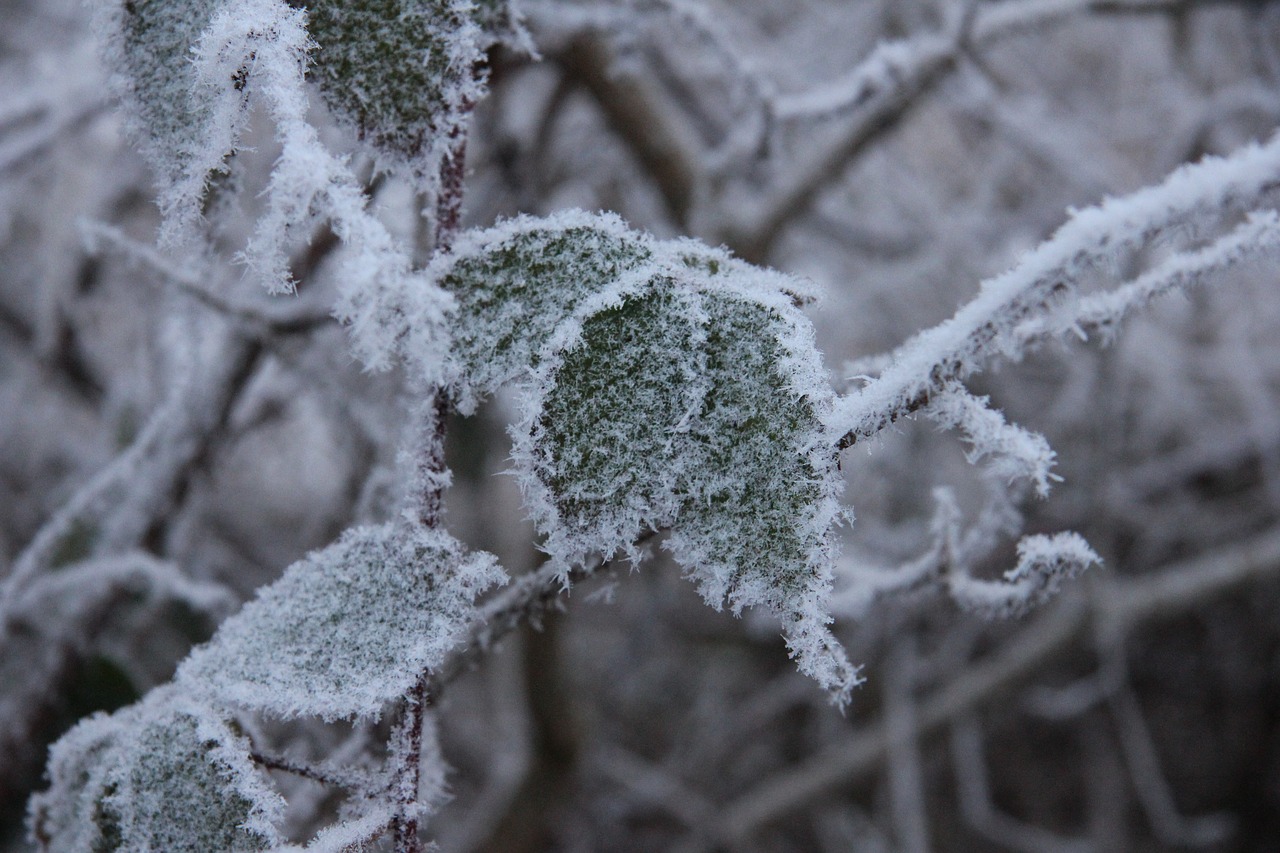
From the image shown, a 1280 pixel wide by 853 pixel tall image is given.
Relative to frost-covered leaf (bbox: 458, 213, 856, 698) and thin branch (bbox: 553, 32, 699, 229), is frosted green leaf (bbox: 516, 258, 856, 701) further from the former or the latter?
thin branch (bbox: 553, 32, 699, 229)

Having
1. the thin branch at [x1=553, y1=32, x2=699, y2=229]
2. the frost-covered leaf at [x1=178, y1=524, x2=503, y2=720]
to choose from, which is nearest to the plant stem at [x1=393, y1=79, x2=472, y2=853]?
the frost-covered leaf at [x1=178, y1=524, x2=503, y2=720]

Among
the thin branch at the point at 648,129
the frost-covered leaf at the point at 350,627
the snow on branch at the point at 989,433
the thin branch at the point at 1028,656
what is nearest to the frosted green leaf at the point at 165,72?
the frost-covered leaf at the point at 350,627

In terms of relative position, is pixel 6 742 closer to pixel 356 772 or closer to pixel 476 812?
pixel 356 772

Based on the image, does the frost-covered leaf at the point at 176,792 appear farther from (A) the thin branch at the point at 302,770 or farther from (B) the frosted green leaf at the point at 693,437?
(B) the frosted green leaf at the point at 693,437

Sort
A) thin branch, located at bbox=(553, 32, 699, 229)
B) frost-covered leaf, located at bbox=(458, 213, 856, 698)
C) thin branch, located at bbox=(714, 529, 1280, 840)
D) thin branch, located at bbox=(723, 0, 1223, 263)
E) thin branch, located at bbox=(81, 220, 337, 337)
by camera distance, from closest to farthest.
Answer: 1. frost-covered leaf, located at bbox=(458, 213, 856, 698)
2. thin branch, located at bbox=(81, 220, 337, 337)
3. thin branch, located at bbox=(723, 0, 1223, 263)
4. thin branch, located at bbox=(553, 32, 699, 229)
5. thin branch, located at bbox=(714, 529, 1280, 840)

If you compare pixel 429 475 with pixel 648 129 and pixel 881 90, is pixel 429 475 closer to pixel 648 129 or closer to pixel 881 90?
pixel 881 90

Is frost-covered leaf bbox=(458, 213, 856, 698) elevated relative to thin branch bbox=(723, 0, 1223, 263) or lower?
lower

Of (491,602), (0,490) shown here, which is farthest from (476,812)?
(491,602)
